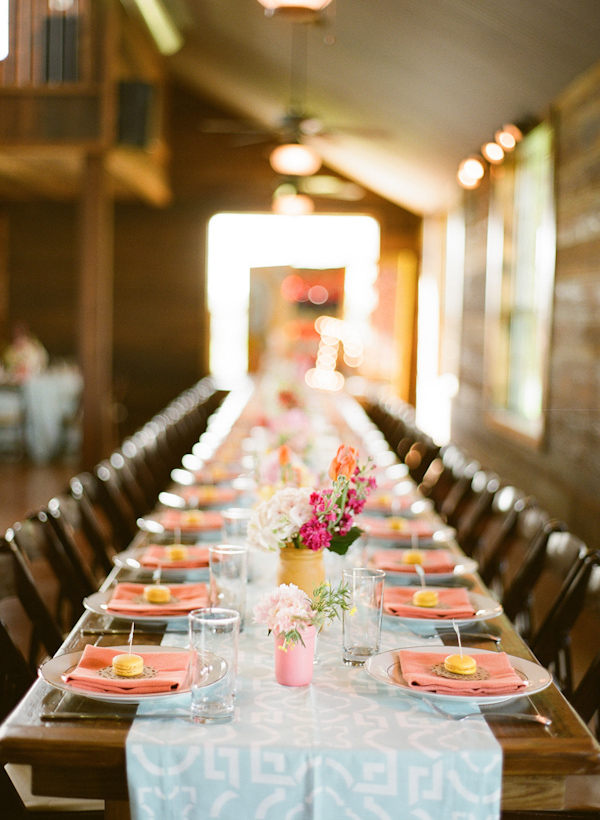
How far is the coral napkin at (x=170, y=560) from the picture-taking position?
275cm

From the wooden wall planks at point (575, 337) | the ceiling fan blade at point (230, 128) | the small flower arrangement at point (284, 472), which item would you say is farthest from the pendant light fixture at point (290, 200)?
the small flower arrangement at point (284, 472)

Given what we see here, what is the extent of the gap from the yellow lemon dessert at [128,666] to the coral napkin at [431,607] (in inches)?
28.2

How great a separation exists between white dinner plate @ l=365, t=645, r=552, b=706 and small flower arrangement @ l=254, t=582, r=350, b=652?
16 cm

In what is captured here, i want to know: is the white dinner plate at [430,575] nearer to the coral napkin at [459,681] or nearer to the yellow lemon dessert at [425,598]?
the yellow lemon dessert at [425,598]

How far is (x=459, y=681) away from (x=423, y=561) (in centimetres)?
106

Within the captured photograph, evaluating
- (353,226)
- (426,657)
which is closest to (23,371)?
(353,226)

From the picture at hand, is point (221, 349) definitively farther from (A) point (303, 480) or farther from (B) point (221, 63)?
(A) point (303, 480)

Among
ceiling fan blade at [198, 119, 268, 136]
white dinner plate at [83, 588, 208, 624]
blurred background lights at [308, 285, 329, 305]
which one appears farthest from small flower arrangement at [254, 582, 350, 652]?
blurred background lights at [308, 285, 329, 305]

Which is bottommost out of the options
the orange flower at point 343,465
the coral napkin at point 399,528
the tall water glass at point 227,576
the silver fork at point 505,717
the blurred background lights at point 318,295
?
the silver fork at point 505,717

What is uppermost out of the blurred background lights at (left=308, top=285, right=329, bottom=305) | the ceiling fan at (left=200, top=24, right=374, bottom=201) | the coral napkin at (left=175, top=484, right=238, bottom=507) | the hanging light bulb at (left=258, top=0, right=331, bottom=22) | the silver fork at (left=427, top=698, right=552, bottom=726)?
the ceiling fan at (left=200, top=24, right=374, bottom=201)

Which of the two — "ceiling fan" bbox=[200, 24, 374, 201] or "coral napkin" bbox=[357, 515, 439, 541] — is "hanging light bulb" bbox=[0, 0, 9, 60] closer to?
"ceiling fan" bbox=[200, 24, 374, 201]

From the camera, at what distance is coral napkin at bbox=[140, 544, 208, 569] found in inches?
108

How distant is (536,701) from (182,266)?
1235cm

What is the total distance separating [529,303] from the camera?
23.5 feet
